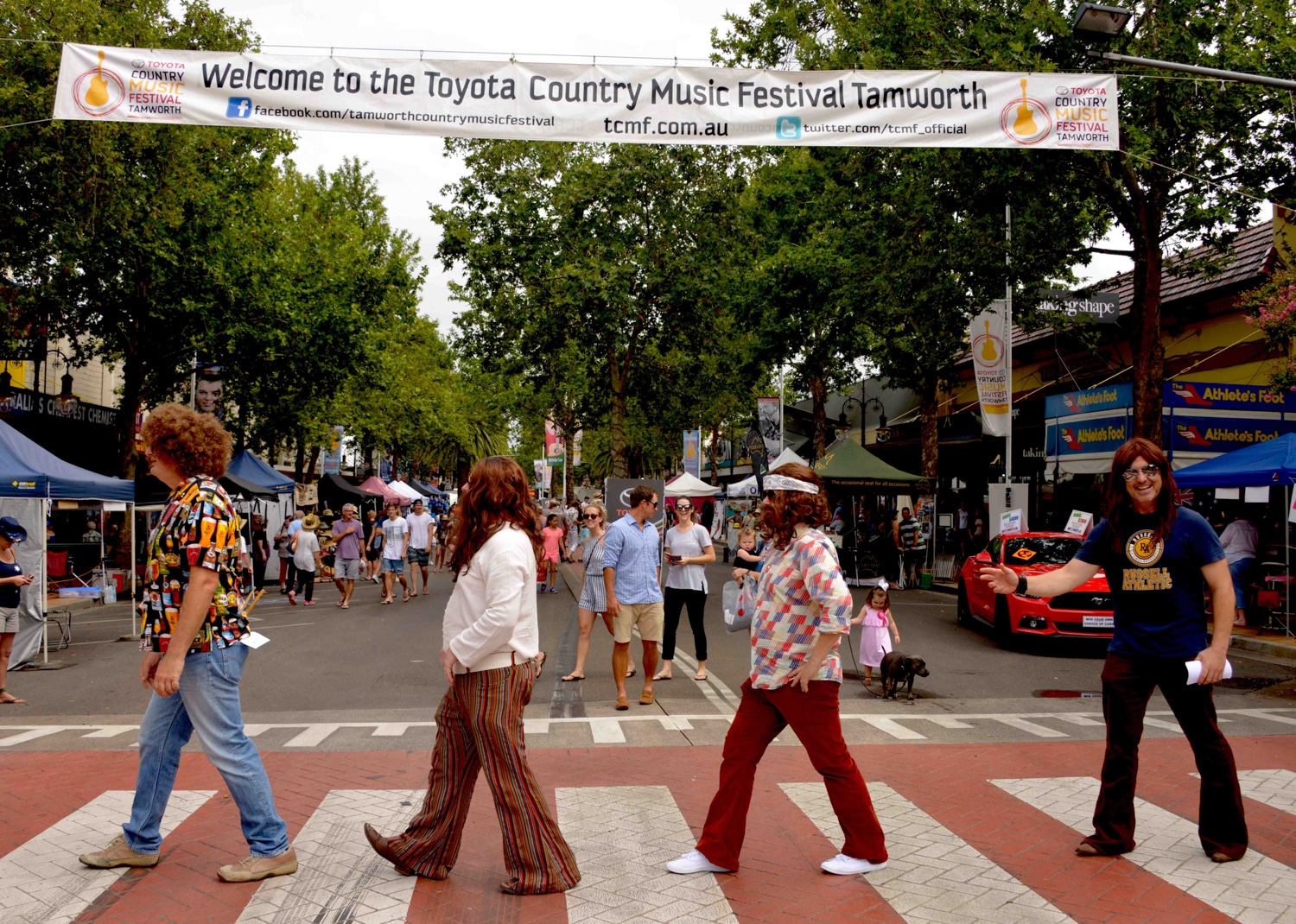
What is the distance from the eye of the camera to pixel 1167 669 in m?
4.57

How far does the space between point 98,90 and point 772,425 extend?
23489 millimetres

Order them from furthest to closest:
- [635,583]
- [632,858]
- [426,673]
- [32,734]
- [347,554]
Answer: [347,554], [426,673], [635,583], [32,734], [632,858]

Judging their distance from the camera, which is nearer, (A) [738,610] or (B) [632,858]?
(B) [632,858]

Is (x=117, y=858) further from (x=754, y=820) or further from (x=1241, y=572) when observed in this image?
(x=1241, y=572)

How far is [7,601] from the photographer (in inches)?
375

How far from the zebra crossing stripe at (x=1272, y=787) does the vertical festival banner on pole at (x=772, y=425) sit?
24.0m

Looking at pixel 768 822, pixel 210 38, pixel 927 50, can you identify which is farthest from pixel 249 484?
pixel 768 822

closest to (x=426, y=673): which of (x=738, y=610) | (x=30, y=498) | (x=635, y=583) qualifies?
(x=635, y=583)

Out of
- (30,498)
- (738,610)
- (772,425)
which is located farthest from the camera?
(772,425)

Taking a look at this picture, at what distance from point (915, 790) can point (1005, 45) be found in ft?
38.2

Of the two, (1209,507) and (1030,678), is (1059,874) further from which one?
(1209,507)

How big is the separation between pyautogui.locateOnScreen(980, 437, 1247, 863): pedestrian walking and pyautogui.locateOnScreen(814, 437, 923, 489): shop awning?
17943 millimetres

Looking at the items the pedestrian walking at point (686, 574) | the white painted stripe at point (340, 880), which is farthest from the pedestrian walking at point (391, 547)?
the white painted stripe at point (340, 880)

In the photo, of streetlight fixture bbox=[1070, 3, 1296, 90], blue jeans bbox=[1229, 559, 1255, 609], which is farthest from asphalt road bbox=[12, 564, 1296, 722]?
streetlight fixture bbox=[1070, 3, 1296, 90]
